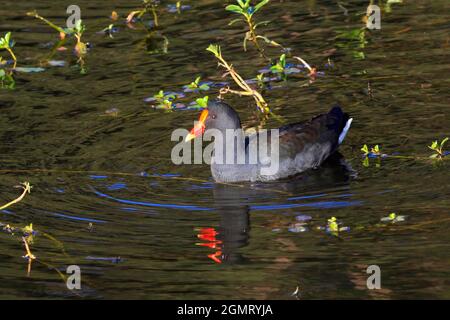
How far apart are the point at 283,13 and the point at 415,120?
155 inches

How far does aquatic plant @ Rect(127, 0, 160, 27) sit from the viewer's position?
1244 centimetres

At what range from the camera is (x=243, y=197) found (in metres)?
8.00

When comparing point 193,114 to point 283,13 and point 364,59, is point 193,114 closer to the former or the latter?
point 364,59

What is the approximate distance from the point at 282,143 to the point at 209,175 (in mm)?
707

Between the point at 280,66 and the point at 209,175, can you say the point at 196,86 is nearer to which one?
the point at 280,66

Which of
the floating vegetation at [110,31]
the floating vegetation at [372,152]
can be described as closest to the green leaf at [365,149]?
the floating vegetation at [372,152]

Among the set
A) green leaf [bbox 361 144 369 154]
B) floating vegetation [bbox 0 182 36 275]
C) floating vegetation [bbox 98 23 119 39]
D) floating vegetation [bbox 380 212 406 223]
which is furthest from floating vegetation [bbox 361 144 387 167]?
floating vegetation [bbox 98 23 119 39]

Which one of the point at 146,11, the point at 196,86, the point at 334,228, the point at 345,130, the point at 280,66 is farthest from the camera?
the point at 146,11

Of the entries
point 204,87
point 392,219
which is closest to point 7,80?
point 204,87

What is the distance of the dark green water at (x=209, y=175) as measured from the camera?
6.34m

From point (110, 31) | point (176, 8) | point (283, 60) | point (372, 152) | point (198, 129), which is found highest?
point (176, 8)

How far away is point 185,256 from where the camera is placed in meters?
6.68

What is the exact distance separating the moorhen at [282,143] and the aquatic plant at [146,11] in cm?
411

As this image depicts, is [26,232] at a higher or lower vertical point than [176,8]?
lower
